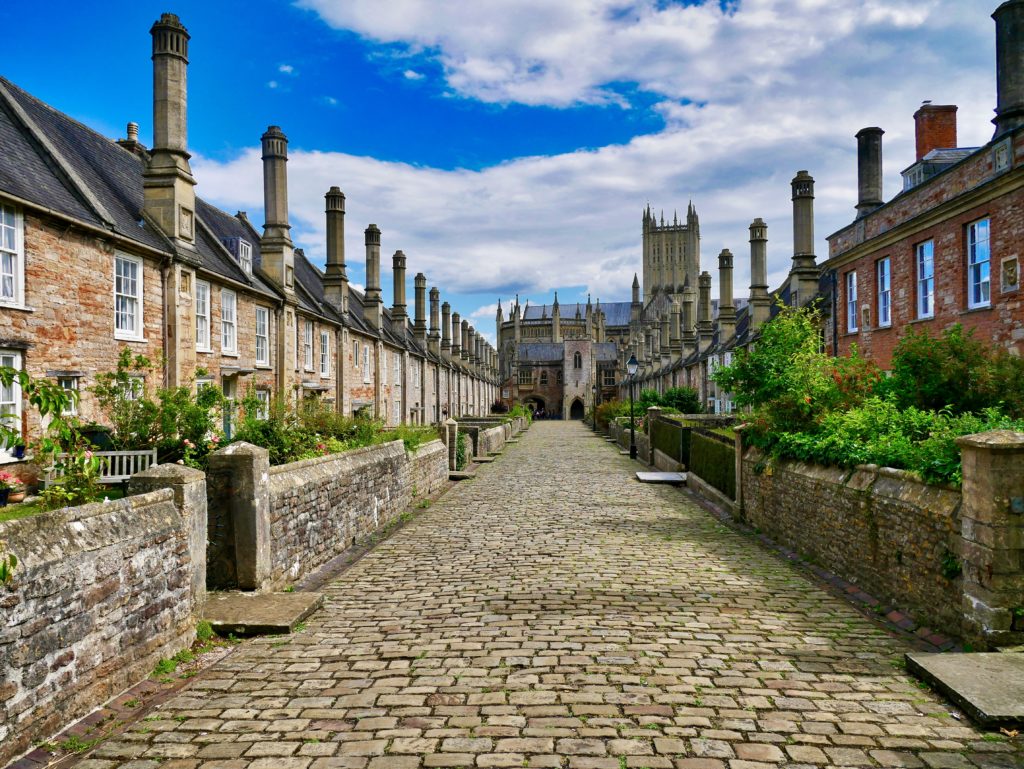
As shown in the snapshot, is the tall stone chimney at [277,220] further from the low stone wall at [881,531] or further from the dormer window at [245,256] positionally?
the low stone wall at [881,531]

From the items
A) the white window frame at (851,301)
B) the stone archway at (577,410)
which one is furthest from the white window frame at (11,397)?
the stone archway at (577,410)

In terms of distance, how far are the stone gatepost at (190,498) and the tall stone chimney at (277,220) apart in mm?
19824

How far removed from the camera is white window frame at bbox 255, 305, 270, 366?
77.6ft

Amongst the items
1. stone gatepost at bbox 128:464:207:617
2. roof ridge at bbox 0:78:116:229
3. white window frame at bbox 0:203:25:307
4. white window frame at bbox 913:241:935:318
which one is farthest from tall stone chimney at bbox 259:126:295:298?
white window frame at bbox 913:241:935:318

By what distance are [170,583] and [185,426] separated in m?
5.92

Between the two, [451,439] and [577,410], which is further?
[577,410]

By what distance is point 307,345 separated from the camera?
27656mm

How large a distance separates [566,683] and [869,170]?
24.8 m

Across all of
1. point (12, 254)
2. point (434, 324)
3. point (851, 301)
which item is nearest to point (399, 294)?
point (434, 324)

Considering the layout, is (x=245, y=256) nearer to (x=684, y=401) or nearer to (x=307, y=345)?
(x=307, y=345)

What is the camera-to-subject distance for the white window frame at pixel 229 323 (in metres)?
21.0

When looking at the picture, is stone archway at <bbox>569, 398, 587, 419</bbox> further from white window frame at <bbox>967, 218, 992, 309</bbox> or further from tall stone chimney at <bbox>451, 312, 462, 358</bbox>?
white window frame at <bbox>967, 218, 992, 309</bbox>

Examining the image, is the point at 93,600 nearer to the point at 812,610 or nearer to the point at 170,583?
the point at 170,583

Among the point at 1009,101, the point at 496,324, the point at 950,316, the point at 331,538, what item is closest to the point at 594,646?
the point at 331,538
